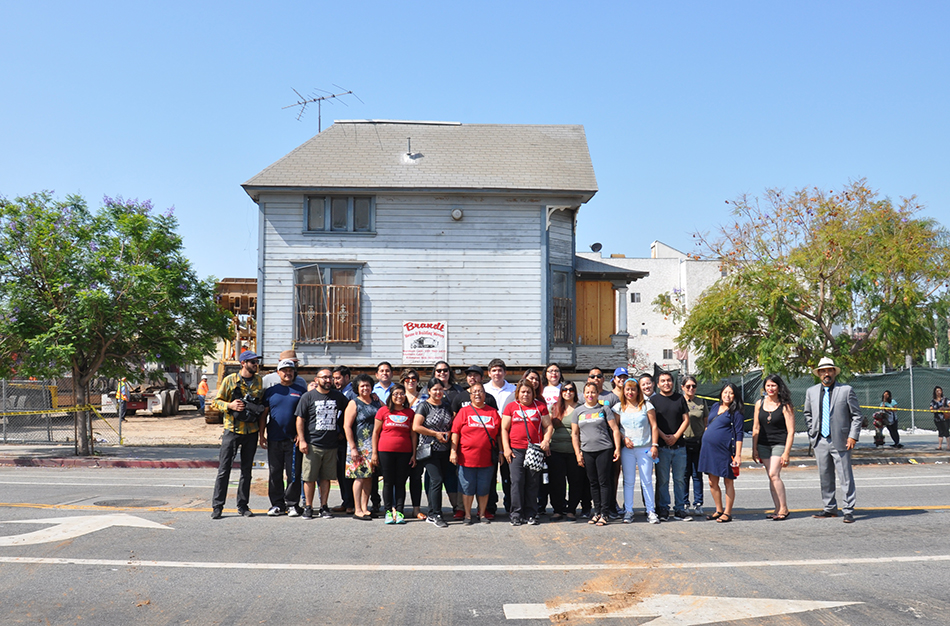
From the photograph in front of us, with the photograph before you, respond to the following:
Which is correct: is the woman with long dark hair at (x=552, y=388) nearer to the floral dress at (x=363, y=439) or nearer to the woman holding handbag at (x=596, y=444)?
the woman holding handbag at (x=596, y=444)

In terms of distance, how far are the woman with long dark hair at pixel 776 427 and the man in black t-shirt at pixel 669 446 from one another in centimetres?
91

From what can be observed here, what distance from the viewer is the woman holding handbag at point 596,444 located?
29.6 ft

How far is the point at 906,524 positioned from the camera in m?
8.91

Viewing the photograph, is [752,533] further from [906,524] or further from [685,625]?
[685,625]

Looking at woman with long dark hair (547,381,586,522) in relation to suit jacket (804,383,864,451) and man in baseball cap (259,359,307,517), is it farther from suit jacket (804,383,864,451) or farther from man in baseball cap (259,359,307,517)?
man in baseball cap (259,359,307,517)

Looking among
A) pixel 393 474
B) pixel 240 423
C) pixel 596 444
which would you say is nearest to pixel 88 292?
pixel 240 423

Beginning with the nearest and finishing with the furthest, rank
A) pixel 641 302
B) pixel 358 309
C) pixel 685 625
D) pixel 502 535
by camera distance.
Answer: pixel 685 625 < pixel 502 535 < pixel 358 309 < pixel 641 302

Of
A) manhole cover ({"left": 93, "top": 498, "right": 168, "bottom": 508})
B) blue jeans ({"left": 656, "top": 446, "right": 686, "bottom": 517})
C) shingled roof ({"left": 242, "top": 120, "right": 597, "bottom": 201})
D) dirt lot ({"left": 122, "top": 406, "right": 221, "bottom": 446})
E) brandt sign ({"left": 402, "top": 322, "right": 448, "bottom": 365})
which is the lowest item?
dirt lot ({"left": 122, "top": 406, "right": 221, "bottom": 446})

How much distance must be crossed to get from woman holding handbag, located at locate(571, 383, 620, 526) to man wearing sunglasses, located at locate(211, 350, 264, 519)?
3772 mm

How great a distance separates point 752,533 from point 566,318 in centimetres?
1465

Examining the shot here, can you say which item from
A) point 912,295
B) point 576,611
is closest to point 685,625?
point 576,611

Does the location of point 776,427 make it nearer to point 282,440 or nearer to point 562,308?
point 282,440

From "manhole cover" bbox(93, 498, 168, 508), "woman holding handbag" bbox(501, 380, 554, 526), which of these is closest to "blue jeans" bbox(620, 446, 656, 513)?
"woman holding handbag" bbox(501, 380, 554, 526)

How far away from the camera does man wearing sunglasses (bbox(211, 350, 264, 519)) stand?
9133 mm
